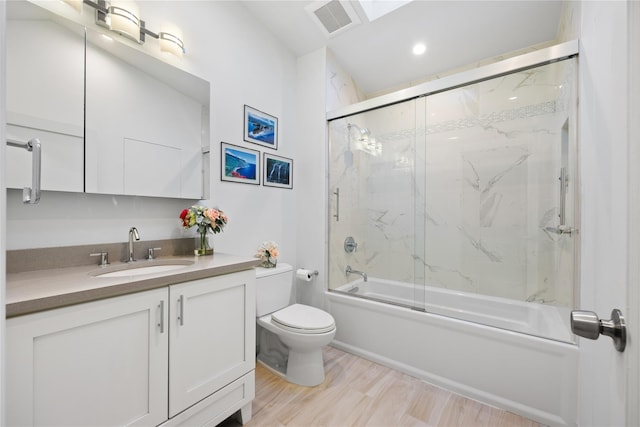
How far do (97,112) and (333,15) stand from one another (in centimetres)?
179

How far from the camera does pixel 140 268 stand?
144cm

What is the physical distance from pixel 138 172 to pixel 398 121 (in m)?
2.01

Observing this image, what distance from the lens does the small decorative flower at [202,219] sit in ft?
5.37

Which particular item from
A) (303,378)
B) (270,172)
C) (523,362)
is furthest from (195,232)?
(523,362)

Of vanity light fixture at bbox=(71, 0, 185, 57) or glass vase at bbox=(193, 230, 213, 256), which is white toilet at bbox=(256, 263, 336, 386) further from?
vanity light fixture at bbox=(71, 0, 185, 57)

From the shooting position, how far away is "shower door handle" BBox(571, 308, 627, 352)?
19.3 inches

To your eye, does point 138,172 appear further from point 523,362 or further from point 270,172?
point 523,362

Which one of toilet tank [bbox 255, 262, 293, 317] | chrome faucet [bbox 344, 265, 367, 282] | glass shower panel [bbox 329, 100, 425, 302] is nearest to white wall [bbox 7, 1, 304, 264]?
toilet tank [bbox 255, 262, 293, 317]

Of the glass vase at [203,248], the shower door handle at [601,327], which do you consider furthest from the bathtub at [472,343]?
the shower door handle at [601,327]

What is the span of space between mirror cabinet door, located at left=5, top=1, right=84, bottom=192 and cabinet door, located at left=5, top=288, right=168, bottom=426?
708 millimetres

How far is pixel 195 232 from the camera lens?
179 cm

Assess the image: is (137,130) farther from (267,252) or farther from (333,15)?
(333,15)

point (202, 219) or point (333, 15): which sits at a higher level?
point (333, 15)

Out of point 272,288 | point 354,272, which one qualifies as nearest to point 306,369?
point 272,288
